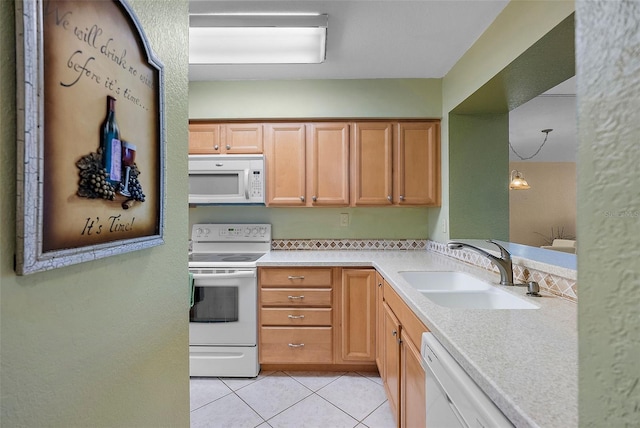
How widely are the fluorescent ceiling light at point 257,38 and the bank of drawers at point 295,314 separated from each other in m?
1.54

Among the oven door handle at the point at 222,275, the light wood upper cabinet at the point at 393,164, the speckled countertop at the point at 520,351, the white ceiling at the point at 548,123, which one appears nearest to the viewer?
the speckled countertop at the point at 520,351

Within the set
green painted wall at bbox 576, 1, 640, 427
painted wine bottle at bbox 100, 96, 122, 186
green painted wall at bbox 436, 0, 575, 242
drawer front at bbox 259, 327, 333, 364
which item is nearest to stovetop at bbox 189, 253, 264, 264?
drawer front at bbox 259, 327, 333, 364

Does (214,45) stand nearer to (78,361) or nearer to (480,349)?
(78,361)

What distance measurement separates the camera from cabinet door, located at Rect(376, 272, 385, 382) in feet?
6.50

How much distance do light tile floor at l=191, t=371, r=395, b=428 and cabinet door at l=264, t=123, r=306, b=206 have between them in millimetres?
1406

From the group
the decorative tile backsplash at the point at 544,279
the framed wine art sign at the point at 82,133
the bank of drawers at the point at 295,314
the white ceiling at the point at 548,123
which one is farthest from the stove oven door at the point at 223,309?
the white ceiling at the point at 548,123

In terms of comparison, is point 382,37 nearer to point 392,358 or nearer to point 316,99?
point 316,99

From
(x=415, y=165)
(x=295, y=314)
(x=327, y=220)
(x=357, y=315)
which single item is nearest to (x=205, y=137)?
(x=327, y=220)

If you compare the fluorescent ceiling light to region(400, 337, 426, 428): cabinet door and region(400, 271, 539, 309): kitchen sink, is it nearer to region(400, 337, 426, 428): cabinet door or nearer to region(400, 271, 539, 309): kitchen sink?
region(400, 271, 539, 309): kitchen sink

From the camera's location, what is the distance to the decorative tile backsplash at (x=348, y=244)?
2836 millimetres

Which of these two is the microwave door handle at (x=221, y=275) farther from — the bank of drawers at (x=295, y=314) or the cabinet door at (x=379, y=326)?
the cabinet door at (x=379, y=326)

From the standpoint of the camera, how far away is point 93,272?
1.99 ft

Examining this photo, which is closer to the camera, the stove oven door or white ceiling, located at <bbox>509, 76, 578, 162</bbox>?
the stove oven door

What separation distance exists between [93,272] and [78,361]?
17cm
